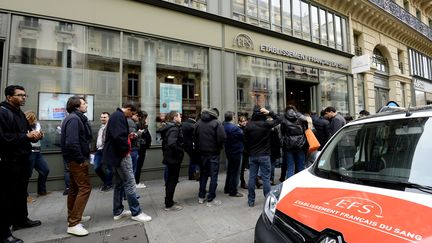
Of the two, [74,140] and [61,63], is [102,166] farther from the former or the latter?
[61,63]

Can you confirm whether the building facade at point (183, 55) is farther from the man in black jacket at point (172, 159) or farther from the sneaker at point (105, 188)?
the man in black jacket at point (172, 159)

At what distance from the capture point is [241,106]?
9492 millimetres

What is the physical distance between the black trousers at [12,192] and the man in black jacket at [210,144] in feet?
9.37

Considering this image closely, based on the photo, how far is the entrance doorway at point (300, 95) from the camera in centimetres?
1209

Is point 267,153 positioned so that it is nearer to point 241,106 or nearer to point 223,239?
point 223,239

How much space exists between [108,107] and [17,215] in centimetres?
360

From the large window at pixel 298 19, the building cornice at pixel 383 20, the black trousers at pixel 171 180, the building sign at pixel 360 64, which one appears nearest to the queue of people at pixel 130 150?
the black trousers at pixel 171 180

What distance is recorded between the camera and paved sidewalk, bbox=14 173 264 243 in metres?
3.80

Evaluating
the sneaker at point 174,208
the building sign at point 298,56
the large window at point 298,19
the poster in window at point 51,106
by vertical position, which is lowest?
the sneaker at point 174,208

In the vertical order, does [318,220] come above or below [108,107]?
below

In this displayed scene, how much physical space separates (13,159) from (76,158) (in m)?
0.84

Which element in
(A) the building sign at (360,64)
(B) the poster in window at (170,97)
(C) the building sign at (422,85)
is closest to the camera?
(B) the poster in window at (170,97)

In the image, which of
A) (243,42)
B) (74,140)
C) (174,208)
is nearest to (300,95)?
(243,42)

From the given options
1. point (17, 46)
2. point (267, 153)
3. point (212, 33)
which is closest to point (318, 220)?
point (267, 153)
